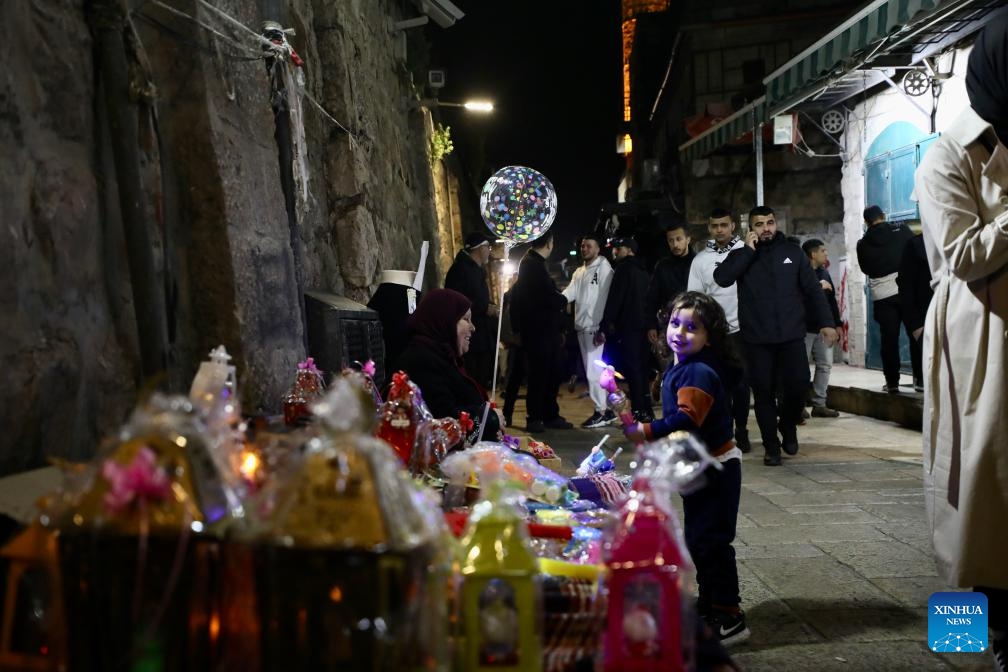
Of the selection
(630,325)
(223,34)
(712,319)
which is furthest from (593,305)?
(712,319)

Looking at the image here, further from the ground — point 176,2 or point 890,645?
point 176,2

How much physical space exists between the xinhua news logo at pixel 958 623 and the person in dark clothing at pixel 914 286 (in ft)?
17.9

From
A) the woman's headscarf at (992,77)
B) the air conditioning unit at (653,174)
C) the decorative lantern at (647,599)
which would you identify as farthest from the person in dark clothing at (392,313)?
the air conditioning unit at (653,174)

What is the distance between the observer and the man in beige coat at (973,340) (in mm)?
2600

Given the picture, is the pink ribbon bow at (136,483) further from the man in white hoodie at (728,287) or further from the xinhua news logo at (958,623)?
the man in white hoodie at (728,287)

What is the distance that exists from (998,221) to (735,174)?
15.6 meters

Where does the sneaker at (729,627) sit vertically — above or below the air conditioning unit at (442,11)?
below

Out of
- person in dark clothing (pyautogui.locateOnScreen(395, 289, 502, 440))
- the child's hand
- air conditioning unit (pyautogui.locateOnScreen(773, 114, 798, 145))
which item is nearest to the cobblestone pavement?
the child's hand

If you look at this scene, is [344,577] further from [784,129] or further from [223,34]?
[784,129]

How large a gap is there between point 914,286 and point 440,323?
596 centimetres

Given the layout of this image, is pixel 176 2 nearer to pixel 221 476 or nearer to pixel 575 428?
pixel 221 476

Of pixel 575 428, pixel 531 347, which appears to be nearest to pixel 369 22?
pixel 531 347

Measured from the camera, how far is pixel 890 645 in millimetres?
2869

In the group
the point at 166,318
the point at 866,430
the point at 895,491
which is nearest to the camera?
the point at 166,318
